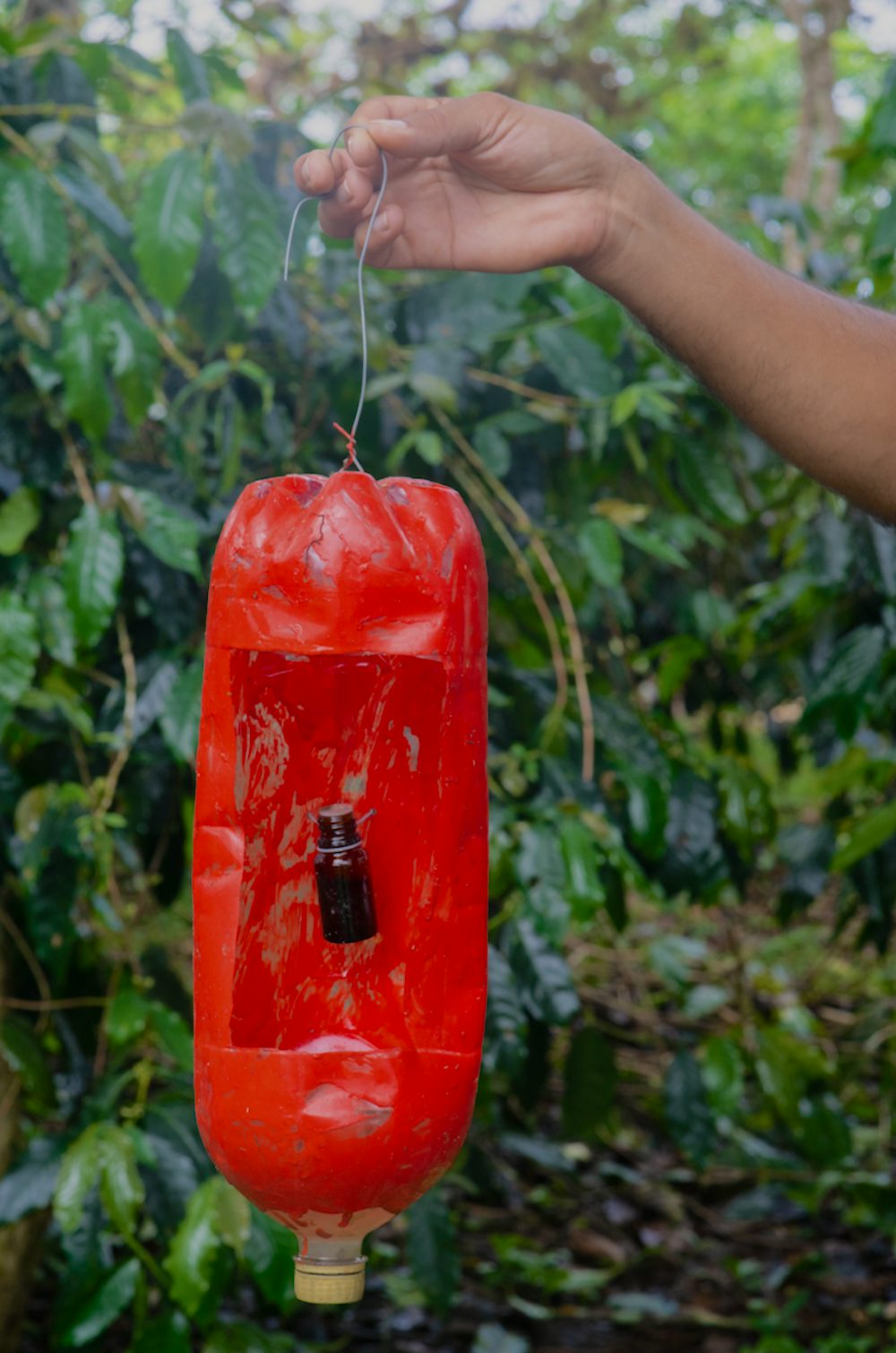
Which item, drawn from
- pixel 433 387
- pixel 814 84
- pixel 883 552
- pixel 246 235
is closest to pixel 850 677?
pixel 883 552

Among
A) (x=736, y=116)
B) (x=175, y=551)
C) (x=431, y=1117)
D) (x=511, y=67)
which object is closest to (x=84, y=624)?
(x=175, y=551)

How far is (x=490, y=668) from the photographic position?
6.87 ft

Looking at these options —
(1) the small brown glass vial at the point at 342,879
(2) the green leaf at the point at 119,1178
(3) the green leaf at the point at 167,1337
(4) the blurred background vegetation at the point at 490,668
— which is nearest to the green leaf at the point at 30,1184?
(4) the blurred background vegetation at the point at 490,668

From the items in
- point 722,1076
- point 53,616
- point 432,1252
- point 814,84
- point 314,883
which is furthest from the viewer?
point 814,84

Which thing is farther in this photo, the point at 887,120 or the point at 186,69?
the point at 887,120

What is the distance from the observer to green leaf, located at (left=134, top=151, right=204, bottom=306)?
1748mm

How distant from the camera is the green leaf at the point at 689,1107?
260 centimetres

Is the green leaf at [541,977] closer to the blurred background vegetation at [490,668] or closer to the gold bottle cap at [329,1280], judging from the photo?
the blurred background vegetation at [490,668]

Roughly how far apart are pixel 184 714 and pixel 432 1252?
1.08 metres

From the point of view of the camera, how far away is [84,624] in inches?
69.1

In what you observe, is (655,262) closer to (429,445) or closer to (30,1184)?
(429,445)

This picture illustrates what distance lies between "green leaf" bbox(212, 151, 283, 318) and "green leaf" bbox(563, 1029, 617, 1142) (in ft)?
4.87

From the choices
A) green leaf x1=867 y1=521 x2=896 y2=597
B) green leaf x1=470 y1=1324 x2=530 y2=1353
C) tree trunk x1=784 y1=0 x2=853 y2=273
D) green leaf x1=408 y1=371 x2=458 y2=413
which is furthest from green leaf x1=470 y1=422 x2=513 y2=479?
tree trunk x1=784 y1=0 x2=853 y2=273

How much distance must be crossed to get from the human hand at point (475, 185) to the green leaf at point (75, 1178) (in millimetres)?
1249
